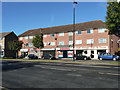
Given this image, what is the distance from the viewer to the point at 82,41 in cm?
4284

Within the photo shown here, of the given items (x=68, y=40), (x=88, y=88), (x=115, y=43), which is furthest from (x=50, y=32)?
(x=88, y=88)

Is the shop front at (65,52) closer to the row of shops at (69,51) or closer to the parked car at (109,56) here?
the row of shops at (69,51)

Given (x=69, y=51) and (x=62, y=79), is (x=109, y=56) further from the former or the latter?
(x=62, y=79)

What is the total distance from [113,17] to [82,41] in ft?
83.1

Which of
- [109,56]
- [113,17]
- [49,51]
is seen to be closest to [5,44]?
[49,51]

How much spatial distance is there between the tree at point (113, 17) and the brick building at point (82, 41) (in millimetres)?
17525

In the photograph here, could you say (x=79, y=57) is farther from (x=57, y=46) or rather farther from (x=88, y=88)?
(x=88, y=88)

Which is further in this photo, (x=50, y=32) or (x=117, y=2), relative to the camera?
(x=50, y=32)

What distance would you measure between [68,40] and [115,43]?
14894 mm

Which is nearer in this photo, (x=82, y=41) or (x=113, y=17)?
(x=113, y=17)

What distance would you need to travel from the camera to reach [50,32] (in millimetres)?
50062

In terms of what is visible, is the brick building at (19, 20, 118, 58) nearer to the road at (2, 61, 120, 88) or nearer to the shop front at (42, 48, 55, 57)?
the shop front at (42, 48, 55, 57)

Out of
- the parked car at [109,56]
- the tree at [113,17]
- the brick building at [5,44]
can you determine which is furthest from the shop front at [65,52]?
the tree at [113,17]

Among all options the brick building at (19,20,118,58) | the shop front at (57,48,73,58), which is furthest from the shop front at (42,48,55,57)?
the shop front at (57,48,73,58)
